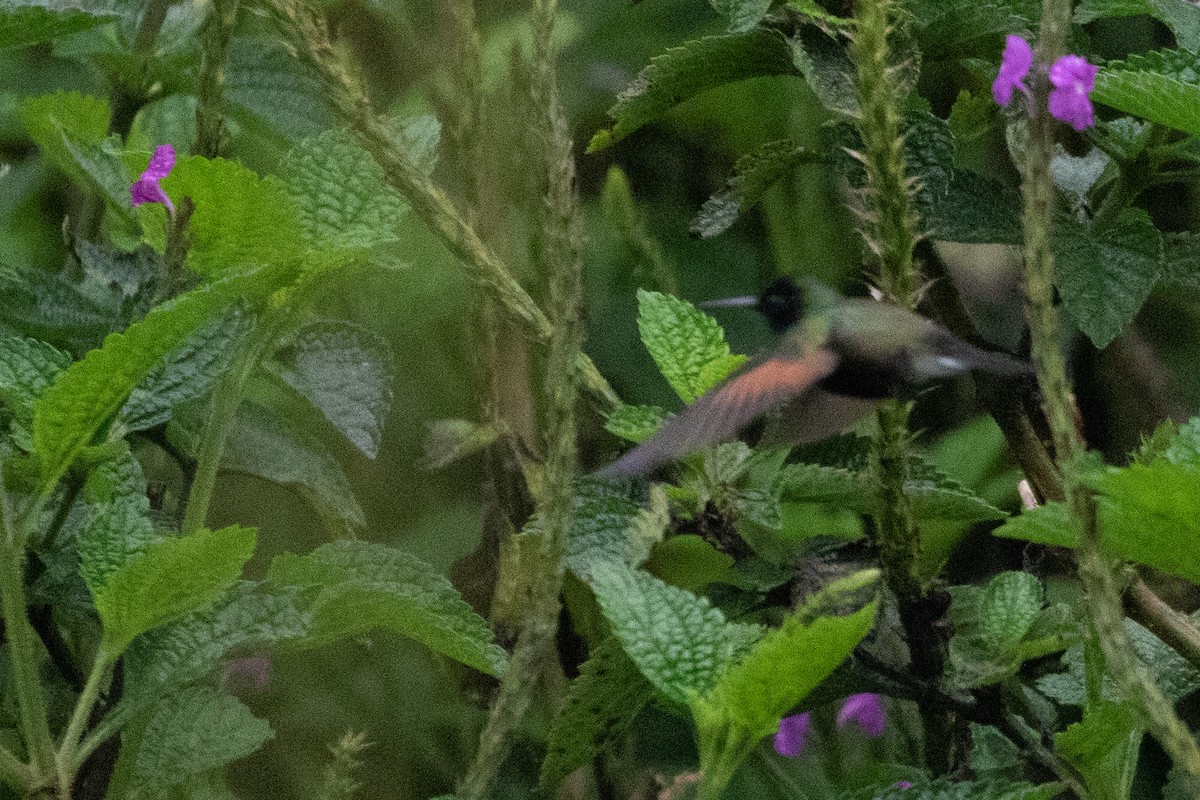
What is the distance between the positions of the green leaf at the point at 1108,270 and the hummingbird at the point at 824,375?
0.05 metres

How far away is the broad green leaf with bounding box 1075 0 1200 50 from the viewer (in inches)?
29.1

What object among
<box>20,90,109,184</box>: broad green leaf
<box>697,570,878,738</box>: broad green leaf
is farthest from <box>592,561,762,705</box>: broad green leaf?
<box>20,90,109,184</box>: broad green leaf

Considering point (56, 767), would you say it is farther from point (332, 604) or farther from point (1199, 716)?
point (1199, 716)

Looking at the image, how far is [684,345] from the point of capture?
0.72 meters

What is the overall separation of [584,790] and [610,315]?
25.0 inches

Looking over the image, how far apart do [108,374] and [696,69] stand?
38 cm

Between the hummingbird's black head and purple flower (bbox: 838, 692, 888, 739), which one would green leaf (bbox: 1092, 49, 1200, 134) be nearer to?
the hummingbird's black head

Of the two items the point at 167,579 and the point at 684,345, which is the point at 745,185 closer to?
the point at 684,345

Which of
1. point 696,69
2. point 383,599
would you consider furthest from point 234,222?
point 696,69

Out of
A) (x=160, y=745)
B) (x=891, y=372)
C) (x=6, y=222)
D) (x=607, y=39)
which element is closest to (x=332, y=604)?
(x=160, y=745)

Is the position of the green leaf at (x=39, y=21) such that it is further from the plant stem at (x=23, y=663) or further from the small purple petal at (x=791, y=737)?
the small purple petal at (x=791, y=737)

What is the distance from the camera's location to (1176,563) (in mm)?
508

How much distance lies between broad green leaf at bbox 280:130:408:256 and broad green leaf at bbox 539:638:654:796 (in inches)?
9.6

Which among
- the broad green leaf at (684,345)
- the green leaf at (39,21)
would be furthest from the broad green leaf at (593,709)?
the green leaf at (39,21)
